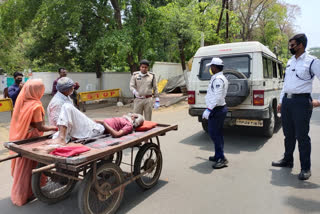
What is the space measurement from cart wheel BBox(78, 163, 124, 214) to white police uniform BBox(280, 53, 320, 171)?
2.76m

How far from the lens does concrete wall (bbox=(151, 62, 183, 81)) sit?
17689 mm

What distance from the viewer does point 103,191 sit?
9.26 ft

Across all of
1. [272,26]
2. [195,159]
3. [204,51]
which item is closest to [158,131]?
[195,159]

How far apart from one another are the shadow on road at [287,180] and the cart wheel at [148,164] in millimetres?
1744

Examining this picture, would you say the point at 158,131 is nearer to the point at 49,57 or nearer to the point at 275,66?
the point at 275,66

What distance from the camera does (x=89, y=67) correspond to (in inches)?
718

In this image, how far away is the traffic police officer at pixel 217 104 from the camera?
4.22 metres

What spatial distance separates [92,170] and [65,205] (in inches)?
37.4

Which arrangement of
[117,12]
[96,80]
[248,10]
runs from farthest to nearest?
[248,10] < [96,80] < [117,12]

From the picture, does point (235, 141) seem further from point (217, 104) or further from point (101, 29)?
point (101, 29)

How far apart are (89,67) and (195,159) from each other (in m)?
15.0

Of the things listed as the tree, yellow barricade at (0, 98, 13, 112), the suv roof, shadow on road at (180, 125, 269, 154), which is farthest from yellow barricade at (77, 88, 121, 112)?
the tree

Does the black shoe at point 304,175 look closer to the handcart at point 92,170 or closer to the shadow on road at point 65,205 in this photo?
the handcart at point 92,170

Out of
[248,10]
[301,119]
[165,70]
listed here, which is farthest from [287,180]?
[248,10]
